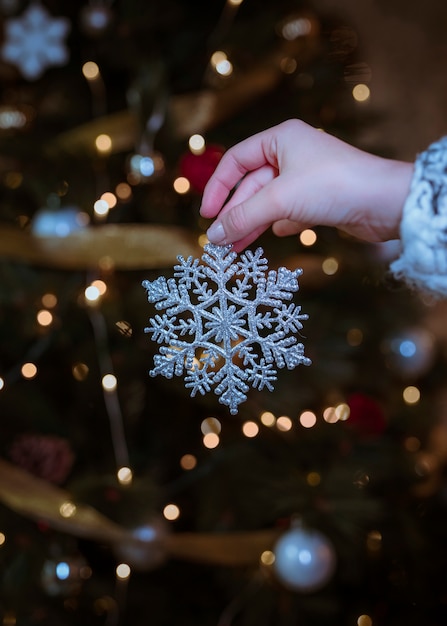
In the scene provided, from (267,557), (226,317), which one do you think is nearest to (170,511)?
(267,557)

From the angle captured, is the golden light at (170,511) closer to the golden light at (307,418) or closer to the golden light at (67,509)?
the golden light at (67,509)

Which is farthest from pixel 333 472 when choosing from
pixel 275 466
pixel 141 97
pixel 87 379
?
pixel 141 97

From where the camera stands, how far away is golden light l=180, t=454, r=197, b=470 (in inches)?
51.4

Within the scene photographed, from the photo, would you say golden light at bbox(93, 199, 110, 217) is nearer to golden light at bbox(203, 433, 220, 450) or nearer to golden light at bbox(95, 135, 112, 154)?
golden light at bbox(95, 135, 112, 154)

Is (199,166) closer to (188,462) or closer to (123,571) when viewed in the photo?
(188,462)

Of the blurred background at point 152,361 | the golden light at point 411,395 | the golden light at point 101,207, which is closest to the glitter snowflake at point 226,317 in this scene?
the blurred background at point 152,361

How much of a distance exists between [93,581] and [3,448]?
0.31m

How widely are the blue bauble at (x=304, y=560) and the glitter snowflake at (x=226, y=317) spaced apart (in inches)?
24.1

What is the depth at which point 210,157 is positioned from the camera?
1.05 metres

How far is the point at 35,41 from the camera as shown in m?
1.19

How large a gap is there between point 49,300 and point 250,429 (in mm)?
426

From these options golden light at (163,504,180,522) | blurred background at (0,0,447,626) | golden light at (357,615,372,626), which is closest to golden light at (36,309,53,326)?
blurred background at (0,0,447,626)

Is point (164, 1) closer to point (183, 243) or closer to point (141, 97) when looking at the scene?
point (141, 97)

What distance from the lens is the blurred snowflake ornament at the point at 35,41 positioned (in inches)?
47.1
